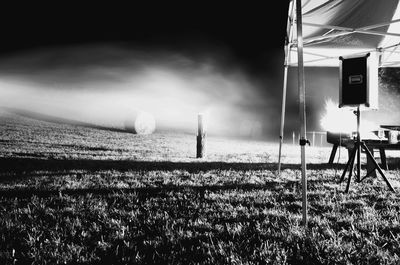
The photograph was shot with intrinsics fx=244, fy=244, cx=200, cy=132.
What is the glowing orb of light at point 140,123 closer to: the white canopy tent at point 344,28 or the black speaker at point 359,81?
the white canopy tent at point 344,28

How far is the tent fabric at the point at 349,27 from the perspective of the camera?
543cm

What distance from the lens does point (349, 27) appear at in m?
6.26

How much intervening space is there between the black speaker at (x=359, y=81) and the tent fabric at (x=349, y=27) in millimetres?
1177

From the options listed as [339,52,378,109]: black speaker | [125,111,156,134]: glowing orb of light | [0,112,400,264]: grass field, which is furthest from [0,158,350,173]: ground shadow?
[125,111,156,134]: glowing orb of light

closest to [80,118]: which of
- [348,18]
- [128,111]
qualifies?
[128,111]

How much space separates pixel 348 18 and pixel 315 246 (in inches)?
236

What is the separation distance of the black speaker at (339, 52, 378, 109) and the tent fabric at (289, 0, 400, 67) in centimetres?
118

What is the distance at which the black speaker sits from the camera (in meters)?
4.08

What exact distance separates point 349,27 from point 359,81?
298 cm

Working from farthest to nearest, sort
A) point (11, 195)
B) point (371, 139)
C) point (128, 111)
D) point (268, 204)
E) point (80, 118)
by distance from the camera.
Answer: point (80, 118), point (128, 111), point (371, 139), point (11, 195), point (268, 204)

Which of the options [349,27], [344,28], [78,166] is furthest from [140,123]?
[344,28]

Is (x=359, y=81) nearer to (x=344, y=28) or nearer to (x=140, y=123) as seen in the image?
(x=344, y=28)

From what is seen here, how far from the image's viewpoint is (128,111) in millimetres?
20844

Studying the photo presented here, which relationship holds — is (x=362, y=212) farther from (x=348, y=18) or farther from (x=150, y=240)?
(x=348, y=18)
